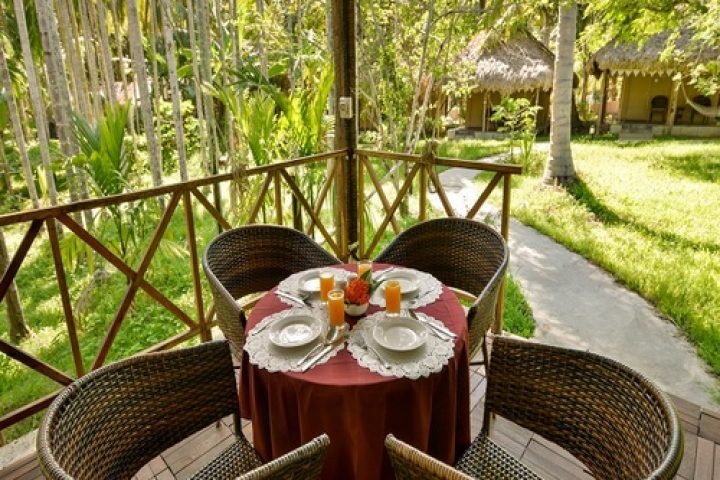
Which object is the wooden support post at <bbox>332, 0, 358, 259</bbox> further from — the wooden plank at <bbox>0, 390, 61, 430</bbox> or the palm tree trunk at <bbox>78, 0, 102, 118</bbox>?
the palm tree trunk at <bbox>78, 0, 102, 118</bbox>

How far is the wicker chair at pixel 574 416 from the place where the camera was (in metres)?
1.06

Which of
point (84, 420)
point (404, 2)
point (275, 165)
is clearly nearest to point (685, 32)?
point (404, 2)

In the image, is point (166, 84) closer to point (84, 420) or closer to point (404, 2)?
point (404, 2)

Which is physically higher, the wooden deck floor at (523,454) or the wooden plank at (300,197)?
the wooden plank at (300,197)

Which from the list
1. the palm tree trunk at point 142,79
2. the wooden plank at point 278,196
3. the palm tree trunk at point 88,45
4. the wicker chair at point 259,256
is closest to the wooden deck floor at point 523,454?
the wicker chair at point 259,256

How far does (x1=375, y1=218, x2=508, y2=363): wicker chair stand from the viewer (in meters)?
2.32

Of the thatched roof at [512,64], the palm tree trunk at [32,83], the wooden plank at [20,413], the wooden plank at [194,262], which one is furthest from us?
the thatched roof at [512,64]

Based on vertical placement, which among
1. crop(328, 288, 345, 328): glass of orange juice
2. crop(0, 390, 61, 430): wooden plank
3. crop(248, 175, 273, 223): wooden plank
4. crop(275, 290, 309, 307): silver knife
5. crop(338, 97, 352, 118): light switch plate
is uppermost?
crop(338, 97, 352, 118): light switch plate

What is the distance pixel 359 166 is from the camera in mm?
3658

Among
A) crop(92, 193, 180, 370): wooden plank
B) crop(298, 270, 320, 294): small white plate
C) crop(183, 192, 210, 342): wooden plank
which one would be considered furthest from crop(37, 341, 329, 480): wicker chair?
crop(183, 192, 210, 342): wooden plank

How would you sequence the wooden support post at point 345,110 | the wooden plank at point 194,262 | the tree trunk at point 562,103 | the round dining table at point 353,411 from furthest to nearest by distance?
the tree trunk at point 562,103, the wooden support post at point 345,110, the wooden plank at point 194,262, the round dining table at point 353,411

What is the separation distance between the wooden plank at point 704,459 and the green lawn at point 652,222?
1083 mm

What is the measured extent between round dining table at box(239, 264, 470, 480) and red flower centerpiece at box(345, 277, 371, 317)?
0.21m

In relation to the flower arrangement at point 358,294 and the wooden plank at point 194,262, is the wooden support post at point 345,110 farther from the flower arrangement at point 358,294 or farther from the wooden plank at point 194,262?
the flower arrangement at point 358,294
